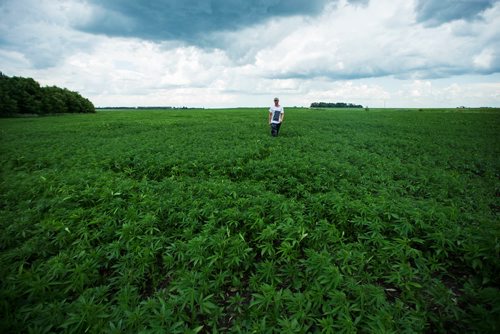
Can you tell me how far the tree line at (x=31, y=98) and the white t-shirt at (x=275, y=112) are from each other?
65.4 meters

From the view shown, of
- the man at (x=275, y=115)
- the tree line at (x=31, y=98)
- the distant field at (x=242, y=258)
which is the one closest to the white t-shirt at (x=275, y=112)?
the man at (x=275, y=115)

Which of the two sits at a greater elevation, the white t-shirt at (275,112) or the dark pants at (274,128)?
the white t-shirt at (275,112)

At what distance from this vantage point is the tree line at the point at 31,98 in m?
52.2

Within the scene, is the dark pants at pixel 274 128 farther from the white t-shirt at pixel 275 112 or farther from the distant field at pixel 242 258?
the distant field at pixel 242 258

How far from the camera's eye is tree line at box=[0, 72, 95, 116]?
52.2 metres

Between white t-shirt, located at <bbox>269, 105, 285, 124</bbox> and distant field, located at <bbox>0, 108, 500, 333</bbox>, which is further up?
white t-shirt, located at <bbox>269, 105, 285, 124</bbox>

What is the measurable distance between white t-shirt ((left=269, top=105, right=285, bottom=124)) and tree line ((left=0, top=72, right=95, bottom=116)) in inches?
2573

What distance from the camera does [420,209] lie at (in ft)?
17.6

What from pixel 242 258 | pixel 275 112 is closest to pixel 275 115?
pixel 275 112

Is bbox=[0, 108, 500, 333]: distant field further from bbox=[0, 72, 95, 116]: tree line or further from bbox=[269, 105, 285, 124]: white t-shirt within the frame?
bbox=[0, 72, 95, 116]: tree line

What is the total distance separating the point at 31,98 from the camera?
185 feet

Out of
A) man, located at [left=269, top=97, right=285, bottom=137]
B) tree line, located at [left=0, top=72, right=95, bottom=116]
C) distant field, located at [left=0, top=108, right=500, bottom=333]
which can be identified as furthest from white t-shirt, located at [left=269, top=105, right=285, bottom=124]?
tree line, located at [left=0, top=72, right=95, bottom=116]

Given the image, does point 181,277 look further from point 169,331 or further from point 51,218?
point 51,218

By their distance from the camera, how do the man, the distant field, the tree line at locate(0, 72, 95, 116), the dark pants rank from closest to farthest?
the distant field
the man
the dark pants
the tree line at locate(0, 72, 95, 116)
